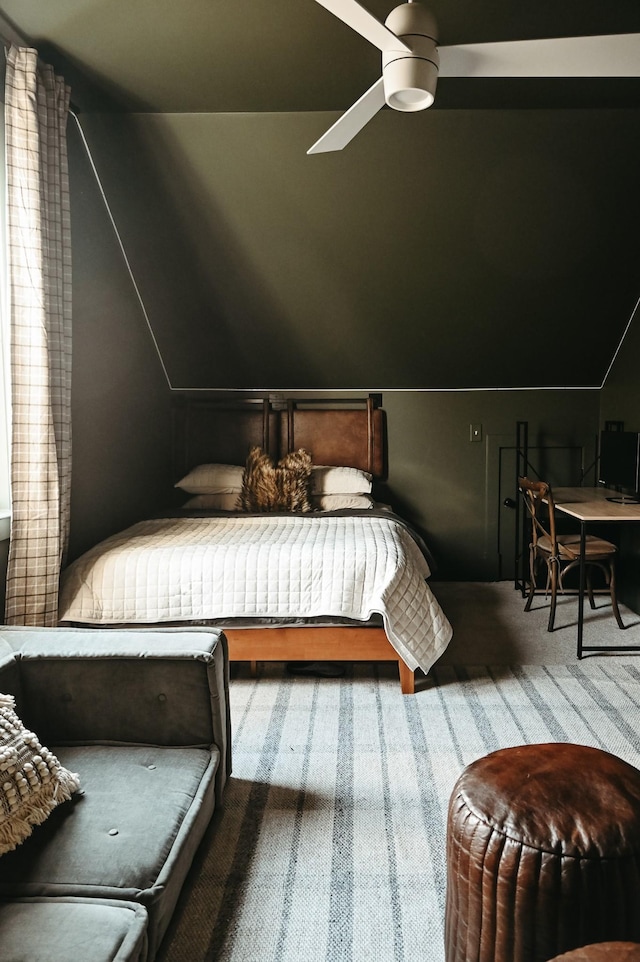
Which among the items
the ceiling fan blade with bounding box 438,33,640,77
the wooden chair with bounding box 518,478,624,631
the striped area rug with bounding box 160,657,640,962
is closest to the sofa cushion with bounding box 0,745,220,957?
the striped area rug with bounding box 160,657,640,962

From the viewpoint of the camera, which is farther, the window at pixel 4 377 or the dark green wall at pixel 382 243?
the dark green wall at pixel 382 243

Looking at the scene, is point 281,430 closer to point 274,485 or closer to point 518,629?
point 274,485

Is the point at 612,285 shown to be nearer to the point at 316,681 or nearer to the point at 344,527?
the point at 344,527

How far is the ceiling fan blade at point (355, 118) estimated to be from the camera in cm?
192

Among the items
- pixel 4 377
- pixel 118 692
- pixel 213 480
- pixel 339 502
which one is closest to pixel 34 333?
pixel 4 377

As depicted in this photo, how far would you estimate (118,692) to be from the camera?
1814 mm

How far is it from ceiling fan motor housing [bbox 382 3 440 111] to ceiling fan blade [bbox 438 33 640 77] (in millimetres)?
62

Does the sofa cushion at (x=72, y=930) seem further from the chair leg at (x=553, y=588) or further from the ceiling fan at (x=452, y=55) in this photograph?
the chair leg at (x=553, y=588)

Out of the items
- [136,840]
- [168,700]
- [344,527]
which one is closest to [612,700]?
[344,527]

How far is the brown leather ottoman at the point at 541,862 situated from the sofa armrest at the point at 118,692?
0.77 metres

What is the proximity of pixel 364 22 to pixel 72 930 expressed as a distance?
6.56ft

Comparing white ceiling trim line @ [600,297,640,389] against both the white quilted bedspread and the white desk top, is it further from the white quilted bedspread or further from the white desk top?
the white quilted bedspread

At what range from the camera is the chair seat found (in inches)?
140

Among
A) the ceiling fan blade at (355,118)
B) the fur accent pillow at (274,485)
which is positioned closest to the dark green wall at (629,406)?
the fur accent pillow at (274,485)
